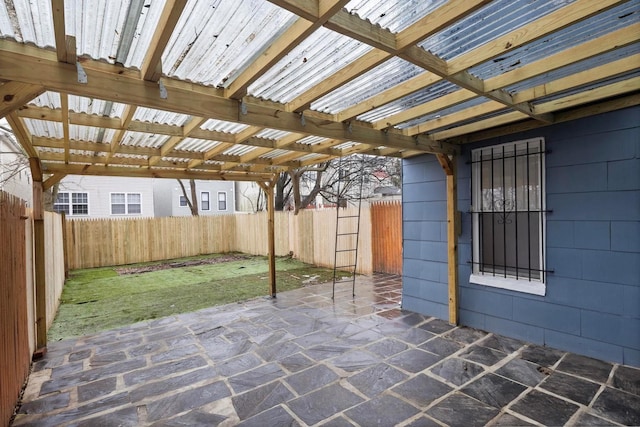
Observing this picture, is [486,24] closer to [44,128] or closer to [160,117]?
[160,117]

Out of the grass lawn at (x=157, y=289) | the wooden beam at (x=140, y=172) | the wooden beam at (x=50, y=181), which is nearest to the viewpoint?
the wooden beam at (x=50, y=181)

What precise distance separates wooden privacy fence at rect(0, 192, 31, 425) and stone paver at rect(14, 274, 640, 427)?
218 mm

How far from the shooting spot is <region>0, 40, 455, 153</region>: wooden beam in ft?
5.34

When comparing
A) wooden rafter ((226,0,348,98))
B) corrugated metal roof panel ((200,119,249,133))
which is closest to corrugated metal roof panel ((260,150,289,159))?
corrugated metal roof panel ((200,119,249,133))

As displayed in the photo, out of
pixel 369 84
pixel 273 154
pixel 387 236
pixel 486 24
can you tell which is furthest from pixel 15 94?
pixel 387 236

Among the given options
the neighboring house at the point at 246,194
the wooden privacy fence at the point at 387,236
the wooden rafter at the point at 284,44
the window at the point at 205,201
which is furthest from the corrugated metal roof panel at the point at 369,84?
the neighboring house at the point at 246,194

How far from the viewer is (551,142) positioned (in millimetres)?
3277

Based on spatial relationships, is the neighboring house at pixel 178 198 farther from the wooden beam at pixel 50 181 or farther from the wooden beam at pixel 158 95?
the wooden beam at pixel 158 95

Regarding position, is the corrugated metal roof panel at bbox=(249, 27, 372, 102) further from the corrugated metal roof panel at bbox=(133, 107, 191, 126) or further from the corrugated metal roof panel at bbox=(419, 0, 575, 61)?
the corrugated metal roof panel at bbox=(133, 107, 191, 126)

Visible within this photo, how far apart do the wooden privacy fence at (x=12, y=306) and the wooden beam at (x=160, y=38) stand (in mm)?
1505

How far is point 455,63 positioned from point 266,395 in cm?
278

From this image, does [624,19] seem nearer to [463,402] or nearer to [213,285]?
[463,402]

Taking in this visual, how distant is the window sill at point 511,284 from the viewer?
336 cm

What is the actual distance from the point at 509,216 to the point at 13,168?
436 inches
